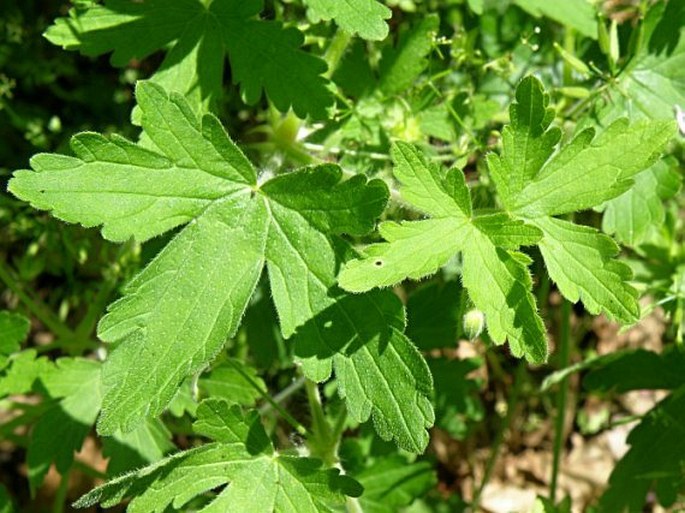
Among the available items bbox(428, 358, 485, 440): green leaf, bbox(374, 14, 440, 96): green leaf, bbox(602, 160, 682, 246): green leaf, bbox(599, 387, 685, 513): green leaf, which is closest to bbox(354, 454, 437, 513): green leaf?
bbox(428, 358, 485, 440): green leaf

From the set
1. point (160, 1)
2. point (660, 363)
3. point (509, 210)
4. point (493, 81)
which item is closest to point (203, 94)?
point (160, 1)

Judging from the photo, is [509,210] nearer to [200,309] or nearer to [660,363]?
[200,309]

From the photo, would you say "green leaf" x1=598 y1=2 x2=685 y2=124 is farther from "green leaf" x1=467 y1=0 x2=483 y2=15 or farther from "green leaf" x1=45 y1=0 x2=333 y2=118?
"green leaf" x1=45 y1=0 x2=333 y2=118

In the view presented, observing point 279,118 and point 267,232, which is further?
point 279,118

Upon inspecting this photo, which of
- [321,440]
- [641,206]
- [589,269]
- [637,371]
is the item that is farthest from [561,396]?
[589,269]

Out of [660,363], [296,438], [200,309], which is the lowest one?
[296,438]

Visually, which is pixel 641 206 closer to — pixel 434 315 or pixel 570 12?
pixel 570 12
